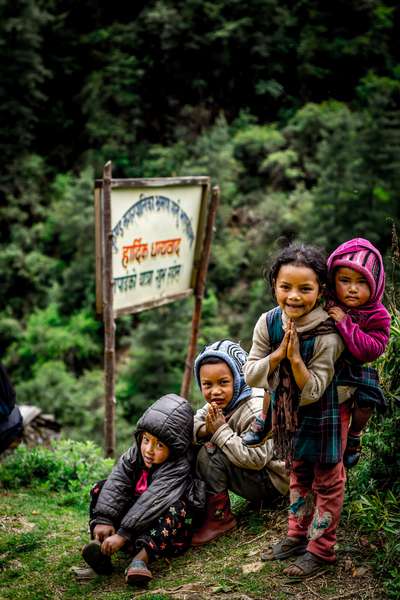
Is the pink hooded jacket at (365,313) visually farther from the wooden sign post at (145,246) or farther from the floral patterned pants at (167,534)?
the wooden sign post at (145,246)

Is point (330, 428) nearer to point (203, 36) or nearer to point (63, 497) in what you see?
point (63, 497)

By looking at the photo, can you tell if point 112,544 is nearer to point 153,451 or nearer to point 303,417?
point 153,451

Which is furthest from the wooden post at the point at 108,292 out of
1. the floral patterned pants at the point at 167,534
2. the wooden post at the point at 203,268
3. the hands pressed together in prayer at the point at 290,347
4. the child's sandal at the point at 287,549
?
the hands pressed together in prayer at the point at 290,347

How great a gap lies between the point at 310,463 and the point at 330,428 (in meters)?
0.27

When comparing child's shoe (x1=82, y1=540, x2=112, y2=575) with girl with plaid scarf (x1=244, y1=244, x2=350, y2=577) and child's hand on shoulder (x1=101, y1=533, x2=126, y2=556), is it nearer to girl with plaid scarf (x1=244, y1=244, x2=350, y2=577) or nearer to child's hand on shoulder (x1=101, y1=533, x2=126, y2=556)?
child's hand on shoulder (x1=101, y1=533, x2=126, y2=556)

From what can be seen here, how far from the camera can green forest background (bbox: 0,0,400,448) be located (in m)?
13.5

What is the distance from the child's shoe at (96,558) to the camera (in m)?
2.88

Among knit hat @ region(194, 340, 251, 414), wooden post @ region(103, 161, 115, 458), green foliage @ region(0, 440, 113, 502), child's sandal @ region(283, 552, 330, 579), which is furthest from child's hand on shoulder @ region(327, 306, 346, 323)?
green foliage @ region(0, 440, 113, 502)

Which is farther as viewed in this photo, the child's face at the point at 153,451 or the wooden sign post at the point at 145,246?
the wooden sign post at the point at 145,246

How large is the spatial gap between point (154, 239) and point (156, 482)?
275cm

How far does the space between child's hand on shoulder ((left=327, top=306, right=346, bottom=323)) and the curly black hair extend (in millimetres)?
99

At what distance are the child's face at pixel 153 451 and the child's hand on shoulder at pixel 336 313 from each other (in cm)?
105

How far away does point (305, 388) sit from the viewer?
8.03ft

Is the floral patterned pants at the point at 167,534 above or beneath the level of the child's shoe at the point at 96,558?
above
